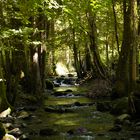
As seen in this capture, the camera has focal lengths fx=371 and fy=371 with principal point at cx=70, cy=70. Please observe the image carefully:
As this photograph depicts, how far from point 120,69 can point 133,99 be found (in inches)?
227

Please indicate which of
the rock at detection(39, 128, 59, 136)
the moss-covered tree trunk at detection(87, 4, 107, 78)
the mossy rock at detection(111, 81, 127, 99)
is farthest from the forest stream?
the moss-covered tree trunk at detection(87, 4, 107, 78)

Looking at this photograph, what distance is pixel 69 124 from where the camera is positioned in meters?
14.9

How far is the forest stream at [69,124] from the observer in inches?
495

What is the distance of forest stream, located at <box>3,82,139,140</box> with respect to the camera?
12562mm

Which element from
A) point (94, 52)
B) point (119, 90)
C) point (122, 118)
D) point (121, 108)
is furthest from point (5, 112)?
point (94, 52)

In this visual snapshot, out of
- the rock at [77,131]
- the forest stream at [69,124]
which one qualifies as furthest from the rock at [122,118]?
the rock at [77,131]

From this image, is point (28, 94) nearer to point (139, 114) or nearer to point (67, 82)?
point (139, 114)

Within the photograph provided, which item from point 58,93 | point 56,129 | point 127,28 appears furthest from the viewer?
point 58,93

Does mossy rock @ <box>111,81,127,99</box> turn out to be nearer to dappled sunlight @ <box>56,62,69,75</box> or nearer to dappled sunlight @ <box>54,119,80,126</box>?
dappled sunlight @ <box>54,119,80,126</box>

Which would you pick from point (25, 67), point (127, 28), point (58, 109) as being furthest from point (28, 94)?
point (127, 28)

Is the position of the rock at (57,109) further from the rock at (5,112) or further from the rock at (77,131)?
the rock at (77,131)

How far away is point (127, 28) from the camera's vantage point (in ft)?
67.2

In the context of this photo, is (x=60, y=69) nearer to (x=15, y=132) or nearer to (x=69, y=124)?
(x=69, y=124)

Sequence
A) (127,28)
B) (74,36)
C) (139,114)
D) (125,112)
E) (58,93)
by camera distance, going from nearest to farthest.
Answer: (139,114) < (125,112) < (127,28) < (58,93) < (74,36)
